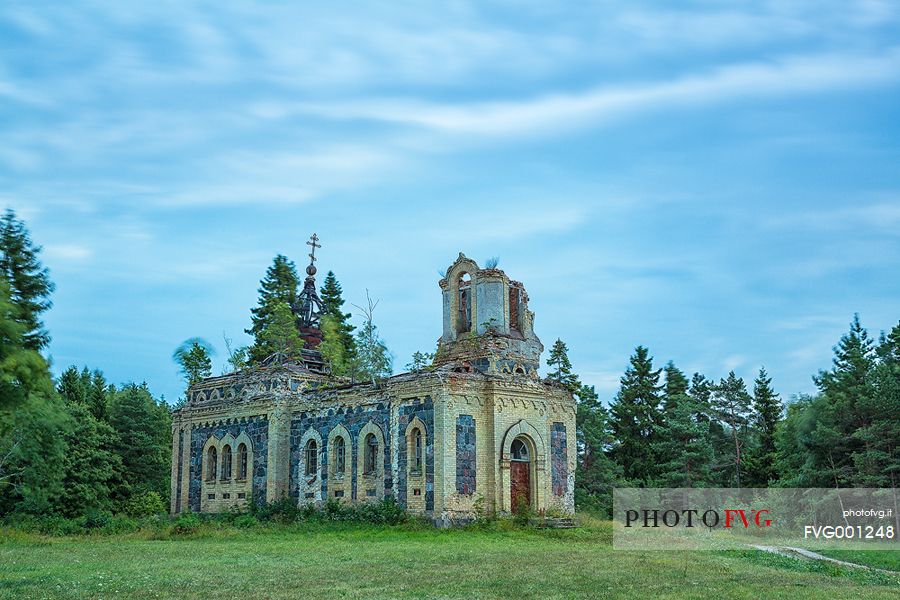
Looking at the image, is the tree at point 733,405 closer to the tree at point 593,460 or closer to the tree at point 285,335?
the tree at point 593,460

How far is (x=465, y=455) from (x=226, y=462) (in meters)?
12.7

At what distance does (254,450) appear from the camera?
35531 millimetres

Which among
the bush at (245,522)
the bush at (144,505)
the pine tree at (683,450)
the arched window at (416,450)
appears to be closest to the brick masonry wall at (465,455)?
the arched window at (416,450)

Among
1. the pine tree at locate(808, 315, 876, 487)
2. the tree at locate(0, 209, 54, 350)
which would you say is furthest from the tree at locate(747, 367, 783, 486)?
the tree at locate(0, 209, 54, 350)

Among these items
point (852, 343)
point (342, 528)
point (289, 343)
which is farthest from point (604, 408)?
point (342, 528)

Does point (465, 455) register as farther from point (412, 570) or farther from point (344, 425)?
point (412, 570)

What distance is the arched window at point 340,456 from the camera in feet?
106

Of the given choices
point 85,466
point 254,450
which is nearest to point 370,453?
point 254,450

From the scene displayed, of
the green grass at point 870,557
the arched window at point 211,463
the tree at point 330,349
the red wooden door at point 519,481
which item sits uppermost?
the tree at point 330,349

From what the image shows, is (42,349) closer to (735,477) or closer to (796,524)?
(796,524)

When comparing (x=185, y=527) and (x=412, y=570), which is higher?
(x=185, y=527)

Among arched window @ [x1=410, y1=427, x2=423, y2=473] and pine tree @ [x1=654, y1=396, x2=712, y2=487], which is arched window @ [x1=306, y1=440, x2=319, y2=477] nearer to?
arched window @ [x1=410, y1=427, x2=423, y2=473]

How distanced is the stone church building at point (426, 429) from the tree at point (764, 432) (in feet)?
75.7

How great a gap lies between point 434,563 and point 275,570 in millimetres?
3311
